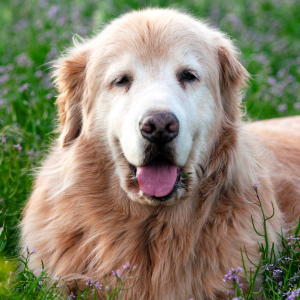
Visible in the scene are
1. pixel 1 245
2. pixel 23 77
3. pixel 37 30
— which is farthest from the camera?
pixel 37 30

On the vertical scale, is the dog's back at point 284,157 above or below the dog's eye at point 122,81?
below

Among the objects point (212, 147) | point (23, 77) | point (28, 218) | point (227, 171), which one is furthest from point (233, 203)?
point (23, 77)

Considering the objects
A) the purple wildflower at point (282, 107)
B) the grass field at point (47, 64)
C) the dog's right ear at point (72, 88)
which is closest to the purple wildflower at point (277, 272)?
the grass field at point (47, 64)

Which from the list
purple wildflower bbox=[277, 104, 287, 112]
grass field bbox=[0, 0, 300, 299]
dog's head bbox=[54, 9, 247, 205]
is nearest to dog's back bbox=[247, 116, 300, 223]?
grass field bbox=[0, 0, 300, 299]

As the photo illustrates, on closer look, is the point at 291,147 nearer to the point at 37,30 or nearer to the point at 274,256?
the point at 274,256

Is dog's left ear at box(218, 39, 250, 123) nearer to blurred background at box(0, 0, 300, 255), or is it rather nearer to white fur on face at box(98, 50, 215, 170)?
white fur on face at box(98, 50, 215, 170)

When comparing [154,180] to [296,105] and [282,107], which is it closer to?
[282,107]

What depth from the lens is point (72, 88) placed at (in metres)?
3.34

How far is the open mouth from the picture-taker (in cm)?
269

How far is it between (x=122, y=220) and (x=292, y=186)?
1619mm

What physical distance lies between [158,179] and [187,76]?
30.1 inches

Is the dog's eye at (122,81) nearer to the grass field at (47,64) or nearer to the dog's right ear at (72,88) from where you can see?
the dog's right ear at (72,88)

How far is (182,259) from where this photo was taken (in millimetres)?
2875

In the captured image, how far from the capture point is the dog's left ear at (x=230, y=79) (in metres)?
3.22
